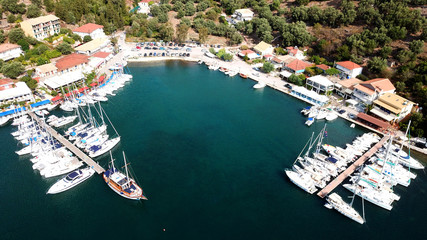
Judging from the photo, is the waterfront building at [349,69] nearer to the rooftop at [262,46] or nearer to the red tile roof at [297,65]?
the red tile roof at [297,65]

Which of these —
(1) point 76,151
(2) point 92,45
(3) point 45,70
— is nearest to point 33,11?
(2) point 92,45

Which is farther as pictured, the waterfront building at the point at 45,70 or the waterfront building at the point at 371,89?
the waterfront building at the point at 45,70

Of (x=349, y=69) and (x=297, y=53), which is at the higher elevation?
(x=297, y=53)

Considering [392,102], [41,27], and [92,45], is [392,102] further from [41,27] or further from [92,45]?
[41,27]

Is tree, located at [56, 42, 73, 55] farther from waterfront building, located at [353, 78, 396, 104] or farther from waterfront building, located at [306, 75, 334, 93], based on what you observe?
waterfront building, located at [353, 78, 396, 104]

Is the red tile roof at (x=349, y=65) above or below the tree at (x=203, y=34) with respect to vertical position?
below

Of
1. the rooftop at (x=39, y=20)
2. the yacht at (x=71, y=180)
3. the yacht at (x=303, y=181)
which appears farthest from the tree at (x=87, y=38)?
the yacht at (x=303, y=181)
